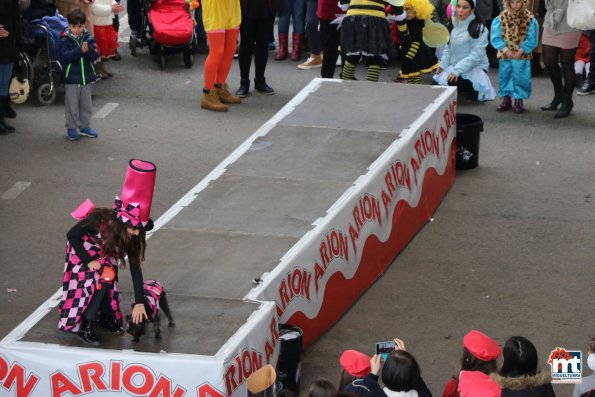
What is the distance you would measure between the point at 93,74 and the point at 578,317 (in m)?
6.29

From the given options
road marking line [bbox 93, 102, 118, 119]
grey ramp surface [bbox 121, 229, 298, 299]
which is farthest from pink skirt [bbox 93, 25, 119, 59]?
grey ramp surface [bbox 121, 229, 298, 299]

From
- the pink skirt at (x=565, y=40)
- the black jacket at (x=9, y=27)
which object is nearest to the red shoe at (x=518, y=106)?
the pink skirt at (x=565, y=40)

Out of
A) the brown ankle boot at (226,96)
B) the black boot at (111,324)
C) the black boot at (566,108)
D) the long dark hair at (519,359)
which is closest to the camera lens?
the long dark hair at (519,359)

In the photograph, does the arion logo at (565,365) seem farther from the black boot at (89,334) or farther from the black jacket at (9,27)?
the black jacket at (9,27)

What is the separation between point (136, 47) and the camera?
16.9 m

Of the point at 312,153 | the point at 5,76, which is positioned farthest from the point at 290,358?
the point at 5,76

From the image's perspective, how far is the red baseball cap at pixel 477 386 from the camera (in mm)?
A: 6207

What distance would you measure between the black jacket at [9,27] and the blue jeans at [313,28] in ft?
13.8

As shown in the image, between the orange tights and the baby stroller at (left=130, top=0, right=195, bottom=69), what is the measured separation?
1.49 metres

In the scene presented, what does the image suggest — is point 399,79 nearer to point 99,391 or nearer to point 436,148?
point 436,148

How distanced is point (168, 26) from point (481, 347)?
963 cm

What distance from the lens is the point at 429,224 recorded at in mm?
11180

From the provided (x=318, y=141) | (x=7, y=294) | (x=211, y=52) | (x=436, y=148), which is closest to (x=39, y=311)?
(x=7, y=294)

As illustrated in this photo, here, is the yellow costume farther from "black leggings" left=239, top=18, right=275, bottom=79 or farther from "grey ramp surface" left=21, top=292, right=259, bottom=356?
"grey ramp surface" left=21, top=292, right=259, bottom=356
